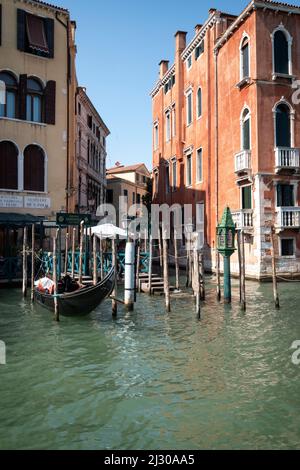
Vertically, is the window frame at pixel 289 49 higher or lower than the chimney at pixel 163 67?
lower

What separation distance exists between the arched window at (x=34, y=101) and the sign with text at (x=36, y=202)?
289 centimetres

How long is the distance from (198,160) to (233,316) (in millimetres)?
12331

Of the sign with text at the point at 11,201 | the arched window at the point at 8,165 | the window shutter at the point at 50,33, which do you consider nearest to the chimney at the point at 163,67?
the window shutter at the point at 50,33

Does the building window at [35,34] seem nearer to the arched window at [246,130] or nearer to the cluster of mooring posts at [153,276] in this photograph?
the cluster of mooring posts at [153,276]

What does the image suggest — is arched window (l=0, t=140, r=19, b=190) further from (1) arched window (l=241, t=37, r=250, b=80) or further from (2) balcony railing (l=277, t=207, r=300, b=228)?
(2) balcony railing (l=277, t=207, r=300, b=228)

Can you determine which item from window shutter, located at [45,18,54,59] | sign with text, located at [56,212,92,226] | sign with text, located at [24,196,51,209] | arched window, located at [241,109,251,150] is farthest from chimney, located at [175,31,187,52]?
sign with text, located at [56,212,92,226]

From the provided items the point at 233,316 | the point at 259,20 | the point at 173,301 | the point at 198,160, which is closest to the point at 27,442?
the point at 233,316

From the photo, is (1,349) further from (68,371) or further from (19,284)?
(19,284)

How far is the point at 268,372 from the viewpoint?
20.0 ft

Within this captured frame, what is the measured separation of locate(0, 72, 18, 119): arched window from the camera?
1630cm

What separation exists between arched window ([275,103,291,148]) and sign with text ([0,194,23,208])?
928 centimetres

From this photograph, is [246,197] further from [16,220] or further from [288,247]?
[16,220]

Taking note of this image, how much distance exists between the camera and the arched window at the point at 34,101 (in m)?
16.8

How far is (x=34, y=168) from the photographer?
16.8 metres
